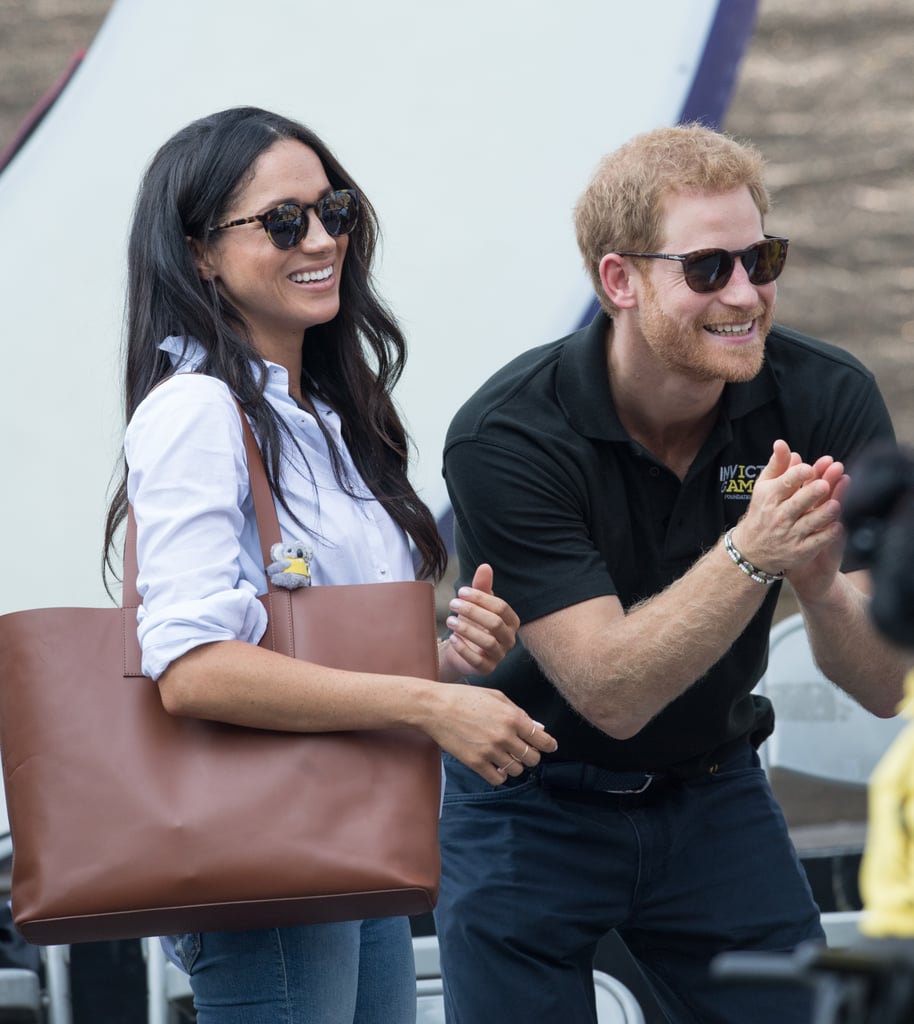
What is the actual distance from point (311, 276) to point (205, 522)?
467mm

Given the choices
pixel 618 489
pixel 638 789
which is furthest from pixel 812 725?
pixel 618 489

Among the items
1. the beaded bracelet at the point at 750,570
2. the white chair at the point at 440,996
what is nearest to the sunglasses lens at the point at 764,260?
the beaded bracelet at the point at 750,570

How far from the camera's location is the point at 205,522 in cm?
157

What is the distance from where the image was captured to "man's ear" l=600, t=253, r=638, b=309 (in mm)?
2176

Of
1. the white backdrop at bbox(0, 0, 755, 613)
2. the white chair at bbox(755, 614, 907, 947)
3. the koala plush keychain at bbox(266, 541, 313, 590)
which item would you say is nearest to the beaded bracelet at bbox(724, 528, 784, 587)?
the koala plush keychain at bbox(266, 541, 313, 590)

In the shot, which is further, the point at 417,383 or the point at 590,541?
the point at 417,383

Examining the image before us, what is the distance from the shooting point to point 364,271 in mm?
2059

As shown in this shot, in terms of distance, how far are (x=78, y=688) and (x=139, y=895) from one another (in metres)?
0.25

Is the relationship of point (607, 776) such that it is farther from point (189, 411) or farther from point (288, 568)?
point (189, 411)

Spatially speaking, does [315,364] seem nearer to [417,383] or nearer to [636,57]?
[417,383]

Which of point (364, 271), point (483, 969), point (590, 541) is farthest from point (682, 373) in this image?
point (483, 969)

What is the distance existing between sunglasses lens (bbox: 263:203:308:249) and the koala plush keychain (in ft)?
1.44

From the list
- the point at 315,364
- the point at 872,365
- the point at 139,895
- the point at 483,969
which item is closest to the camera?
the point at 139,895

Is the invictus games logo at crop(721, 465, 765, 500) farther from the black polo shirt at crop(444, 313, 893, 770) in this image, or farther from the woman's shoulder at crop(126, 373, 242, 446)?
the woman's shoulder at crop(126, 373, 242, 446)
